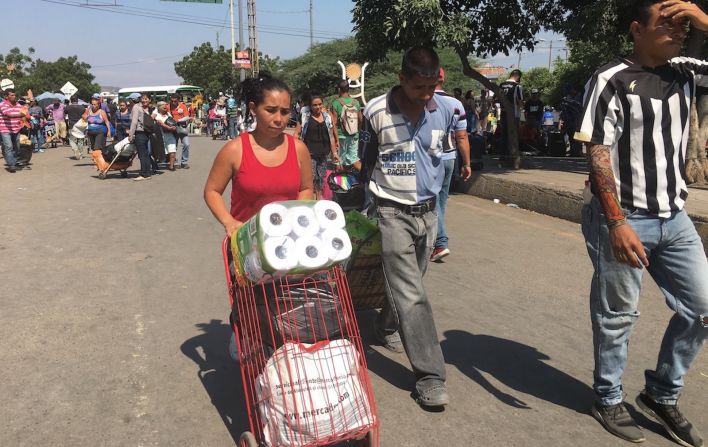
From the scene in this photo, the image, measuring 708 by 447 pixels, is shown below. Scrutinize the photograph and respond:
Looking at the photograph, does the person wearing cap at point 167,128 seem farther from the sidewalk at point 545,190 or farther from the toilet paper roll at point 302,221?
the toilet paper roll at point 302,221

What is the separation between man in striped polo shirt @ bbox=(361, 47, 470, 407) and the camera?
3418 mm

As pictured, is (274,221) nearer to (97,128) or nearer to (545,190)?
(545,190)

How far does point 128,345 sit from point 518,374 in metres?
2.60

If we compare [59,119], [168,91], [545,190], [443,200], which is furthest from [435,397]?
[168,91]

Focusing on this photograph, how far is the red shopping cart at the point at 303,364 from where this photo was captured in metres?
2.62

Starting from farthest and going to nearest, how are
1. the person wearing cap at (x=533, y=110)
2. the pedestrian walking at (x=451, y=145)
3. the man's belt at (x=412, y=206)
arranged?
the person wearing cap at (x=533, y=110) < the pedestrian walking at (x=451, y=145) < the man's belt at (x=412, y=206)

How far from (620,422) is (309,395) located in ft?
5.39

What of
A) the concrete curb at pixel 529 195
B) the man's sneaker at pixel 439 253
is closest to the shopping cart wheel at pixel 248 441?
the man's sneaker at pixel 439 253

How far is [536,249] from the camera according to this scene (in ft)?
23.1

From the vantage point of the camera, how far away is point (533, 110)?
1661cm

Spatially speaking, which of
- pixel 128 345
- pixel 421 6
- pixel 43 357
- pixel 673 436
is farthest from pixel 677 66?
pixel 421 6

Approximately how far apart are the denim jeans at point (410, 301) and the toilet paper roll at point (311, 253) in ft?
3.02

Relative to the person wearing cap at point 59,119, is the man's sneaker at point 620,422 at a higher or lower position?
lower

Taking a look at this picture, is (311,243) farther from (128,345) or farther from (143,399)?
(128,345)
